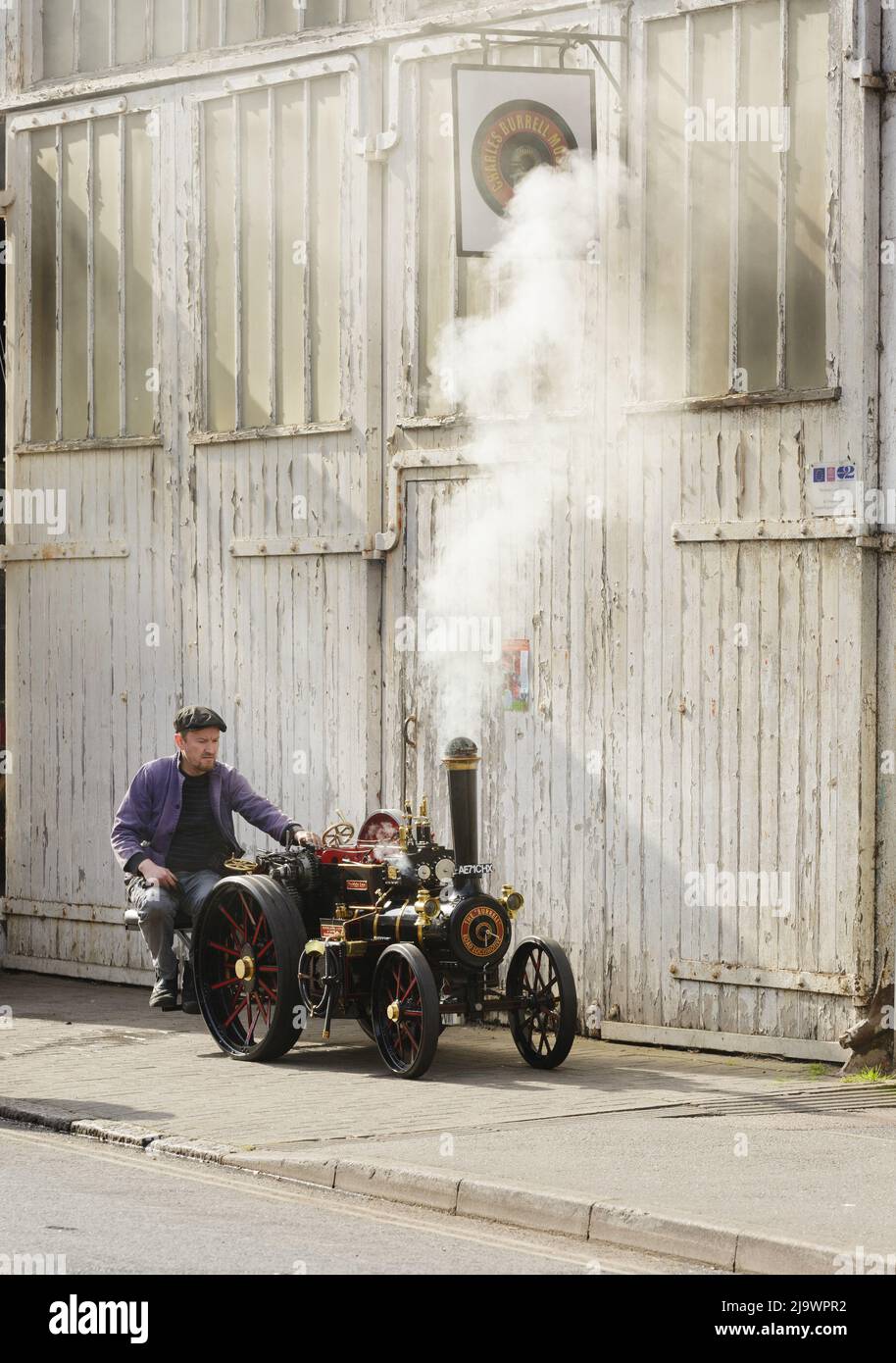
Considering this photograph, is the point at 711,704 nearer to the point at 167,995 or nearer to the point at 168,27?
the point at 167,995

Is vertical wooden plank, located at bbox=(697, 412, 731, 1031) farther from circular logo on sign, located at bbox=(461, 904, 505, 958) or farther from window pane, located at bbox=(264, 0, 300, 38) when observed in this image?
window pane, located at bbox=(264, 0, 300, 38)

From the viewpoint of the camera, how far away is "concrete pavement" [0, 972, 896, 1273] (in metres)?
7.53

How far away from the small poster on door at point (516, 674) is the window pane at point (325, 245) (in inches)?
78.6

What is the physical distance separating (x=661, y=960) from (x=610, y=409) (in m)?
3.00

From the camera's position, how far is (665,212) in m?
11.9

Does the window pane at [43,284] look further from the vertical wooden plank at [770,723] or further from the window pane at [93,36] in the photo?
the vertical wooden plank at [770,723]

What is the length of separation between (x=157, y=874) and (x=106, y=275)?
4982 millimetres

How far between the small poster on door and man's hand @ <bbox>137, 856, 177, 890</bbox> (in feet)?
7.12

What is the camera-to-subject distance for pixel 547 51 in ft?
40.6

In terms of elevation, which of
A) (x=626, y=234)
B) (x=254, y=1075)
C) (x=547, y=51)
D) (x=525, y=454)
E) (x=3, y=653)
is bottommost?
(x=254, y=1075)

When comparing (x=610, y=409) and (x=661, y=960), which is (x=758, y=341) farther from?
(x=661, y=960)

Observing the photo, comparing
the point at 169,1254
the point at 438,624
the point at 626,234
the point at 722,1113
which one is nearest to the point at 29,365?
the point at 438,624

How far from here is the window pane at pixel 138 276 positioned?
14.7m

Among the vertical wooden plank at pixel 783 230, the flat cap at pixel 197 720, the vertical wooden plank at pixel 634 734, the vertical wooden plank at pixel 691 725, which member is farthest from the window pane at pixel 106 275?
the vertical wooden plank at pixel 783 230
